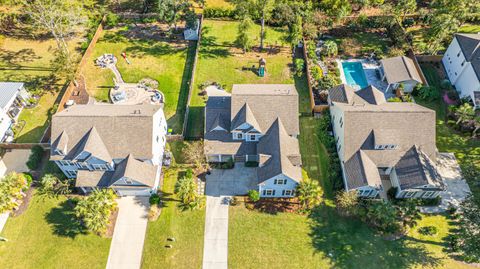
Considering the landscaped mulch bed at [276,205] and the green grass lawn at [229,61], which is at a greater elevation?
the green grass lawn at [229,61]

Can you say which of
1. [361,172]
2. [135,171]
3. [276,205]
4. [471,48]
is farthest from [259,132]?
[471,48]

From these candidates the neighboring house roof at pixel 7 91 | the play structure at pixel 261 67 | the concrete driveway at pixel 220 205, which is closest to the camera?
the concrete driveway at pixel 220 205

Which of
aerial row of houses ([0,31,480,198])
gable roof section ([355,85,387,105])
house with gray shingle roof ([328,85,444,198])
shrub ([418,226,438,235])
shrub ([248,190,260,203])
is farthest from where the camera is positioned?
gable roof section ([355,85,387,105])

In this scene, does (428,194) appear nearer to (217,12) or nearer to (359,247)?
(359,247)

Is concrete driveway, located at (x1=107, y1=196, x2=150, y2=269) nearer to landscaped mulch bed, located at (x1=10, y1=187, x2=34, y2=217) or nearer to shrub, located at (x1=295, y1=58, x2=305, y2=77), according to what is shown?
landscaped mulch bed, located at (x1=10, y1=187, x2=34, y2=217)

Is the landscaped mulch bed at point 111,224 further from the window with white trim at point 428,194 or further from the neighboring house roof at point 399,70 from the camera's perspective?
the neighboring house roof at point 399,70

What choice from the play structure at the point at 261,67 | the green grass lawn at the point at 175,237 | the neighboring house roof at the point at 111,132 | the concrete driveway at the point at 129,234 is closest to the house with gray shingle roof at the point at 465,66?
the play structure at the point at 261,67

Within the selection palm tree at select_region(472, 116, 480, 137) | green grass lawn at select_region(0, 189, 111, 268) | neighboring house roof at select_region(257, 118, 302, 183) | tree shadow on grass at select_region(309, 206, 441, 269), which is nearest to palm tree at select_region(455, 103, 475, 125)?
palm tree at select_region(472, 116, 480, 137)
